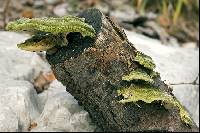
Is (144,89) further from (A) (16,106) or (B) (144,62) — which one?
(A) (16,106)

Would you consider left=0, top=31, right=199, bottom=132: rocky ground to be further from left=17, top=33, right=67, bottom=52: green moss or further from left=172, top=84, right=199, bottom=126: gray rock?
left=17, top=33, right=67, bottom=52: green moss

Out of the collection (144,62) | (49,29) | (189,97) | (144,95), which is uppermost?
(49,29)

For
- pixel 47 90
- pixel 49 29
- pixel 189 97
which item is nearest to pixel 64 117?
pixel 47 90

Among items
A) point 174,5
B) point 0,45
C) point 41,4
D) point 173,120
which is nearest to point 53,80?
point 0,45

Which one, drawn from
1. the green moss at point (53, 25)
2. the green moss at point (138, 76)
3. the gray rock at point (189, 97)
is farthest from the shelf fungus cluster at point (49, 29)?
the gray rock at point (189, 97)

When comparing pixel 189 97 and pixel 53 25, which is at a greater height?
pixel 53 25

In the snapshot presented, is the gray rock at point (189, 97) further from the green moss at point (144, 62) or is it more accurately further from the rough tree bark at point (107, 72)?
the green moss at point (144, 62)

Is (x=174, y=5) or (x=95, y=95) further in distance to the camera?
(x=174, y=5)

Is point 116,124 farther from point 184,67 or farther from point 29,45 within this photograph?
point 184,67
